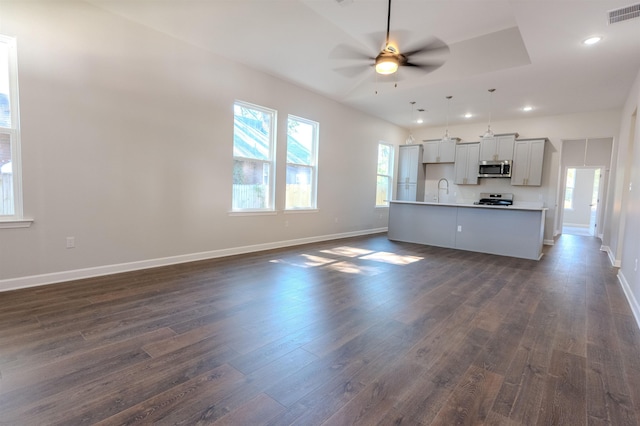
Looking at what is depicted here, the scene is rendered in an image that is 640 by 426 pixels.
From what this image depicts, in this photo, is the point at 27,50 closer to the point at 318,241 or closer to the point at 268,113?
the point at 268,113

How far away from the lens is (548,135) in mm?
7094

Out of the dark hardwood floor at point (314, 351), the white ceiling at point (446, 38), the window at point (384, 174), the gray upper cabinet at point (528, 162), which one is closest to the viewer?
the dark hardwood floor at point (314, 351)

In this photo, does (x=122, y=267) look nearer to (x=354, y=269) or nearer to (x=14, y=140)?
(x=14, y=140)

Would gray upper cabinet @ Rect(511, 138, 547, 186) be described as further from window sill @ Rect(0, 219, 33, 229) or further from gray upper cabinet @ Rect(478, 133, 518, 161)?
window sill @ Rect(0, 219, 33, 229)

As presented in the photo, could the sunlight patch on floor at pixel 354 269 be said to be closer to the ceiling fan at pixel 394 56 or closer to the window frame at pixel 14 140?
the ceiling fan at pixel 394 56

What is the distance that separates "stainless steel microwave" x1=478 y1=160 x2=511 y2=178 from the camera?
7191mm

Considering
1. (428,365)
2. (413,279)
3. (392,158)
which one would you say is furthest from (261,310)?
(392,158)

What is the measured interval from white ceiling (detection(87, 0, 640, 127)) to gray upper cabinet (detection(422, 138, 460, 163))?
7.06ft

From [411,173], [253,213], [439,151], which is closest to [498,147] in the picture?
[439,151]

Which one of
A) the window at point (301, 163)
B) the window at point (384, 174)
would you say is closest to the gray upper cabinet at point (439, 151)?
the window at point (384, 174)

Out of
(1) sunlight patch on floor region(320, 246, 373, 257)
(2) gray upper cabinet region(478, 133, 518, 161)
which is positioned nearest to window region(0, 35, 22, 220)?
(1) sunlight patch on floor region(320, 246, 373, 257)

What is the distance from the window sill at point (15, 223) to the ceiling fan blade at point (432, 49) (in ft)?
14.1

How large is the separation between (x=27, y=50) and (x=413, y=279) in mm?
4964

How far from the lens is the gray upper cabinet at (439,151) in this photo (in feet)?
26.5
